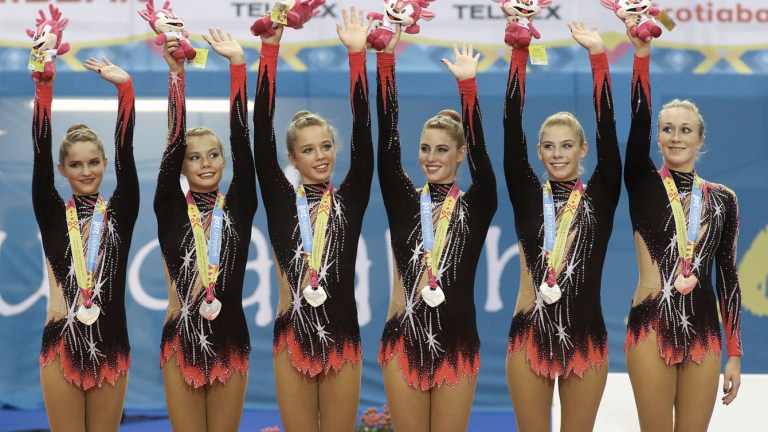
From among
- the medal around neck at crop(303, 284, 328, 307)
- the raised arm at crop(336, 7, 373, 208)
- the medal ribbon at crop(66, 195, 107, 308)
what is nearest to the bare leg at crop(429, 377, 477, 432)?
the medal around neck at crop(303, 284, 328, 307)

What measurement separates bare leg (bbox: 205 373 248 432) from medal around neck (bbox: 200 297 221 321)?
232mm

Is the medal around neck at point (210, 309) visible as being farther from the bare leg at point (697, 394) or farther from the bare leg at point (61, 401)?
the bare leg at point (697, 394)

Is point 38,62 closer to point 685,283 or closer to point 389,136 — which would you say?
point 389,136

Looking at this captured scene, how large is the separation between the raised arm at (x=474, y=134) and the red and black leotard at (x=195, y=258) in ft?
2.65

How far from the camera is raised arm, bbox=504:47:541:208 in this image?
3418 mm

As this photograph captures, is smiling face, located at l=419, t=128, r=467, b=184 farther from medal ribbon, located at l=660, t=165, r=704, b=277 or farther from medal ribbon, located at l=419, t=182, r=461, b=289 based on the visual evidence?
medal ribbon, located at l=660, t=165, r=704, b=277

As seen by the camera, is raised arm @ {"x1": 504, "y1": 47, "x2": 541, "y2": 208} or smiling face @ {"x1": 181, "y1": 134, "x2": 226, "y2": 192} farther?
smiling face @ {"x1": 181, "y1": 134, "x2": 226, "y2": 192}

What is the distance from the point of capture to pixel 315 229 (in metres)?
3.39

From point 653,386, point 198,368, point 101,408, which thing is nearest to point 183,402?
point 198,368

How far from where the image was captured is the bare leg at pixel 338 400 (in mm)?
3305

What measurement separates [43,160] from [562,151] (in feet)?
6.39

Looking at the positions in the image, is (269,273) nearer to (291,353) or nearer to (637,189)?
(291,353)

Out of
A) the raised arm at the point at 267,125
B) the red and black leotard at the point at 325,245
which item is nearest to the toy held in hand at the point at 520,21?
the red and black leotard at the point at 325,245

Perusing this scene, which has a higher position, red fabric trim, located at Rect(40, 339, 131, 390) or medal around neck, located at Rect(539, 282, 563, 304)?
medal around neck, located at Rect(539, 282, 563, 304)
